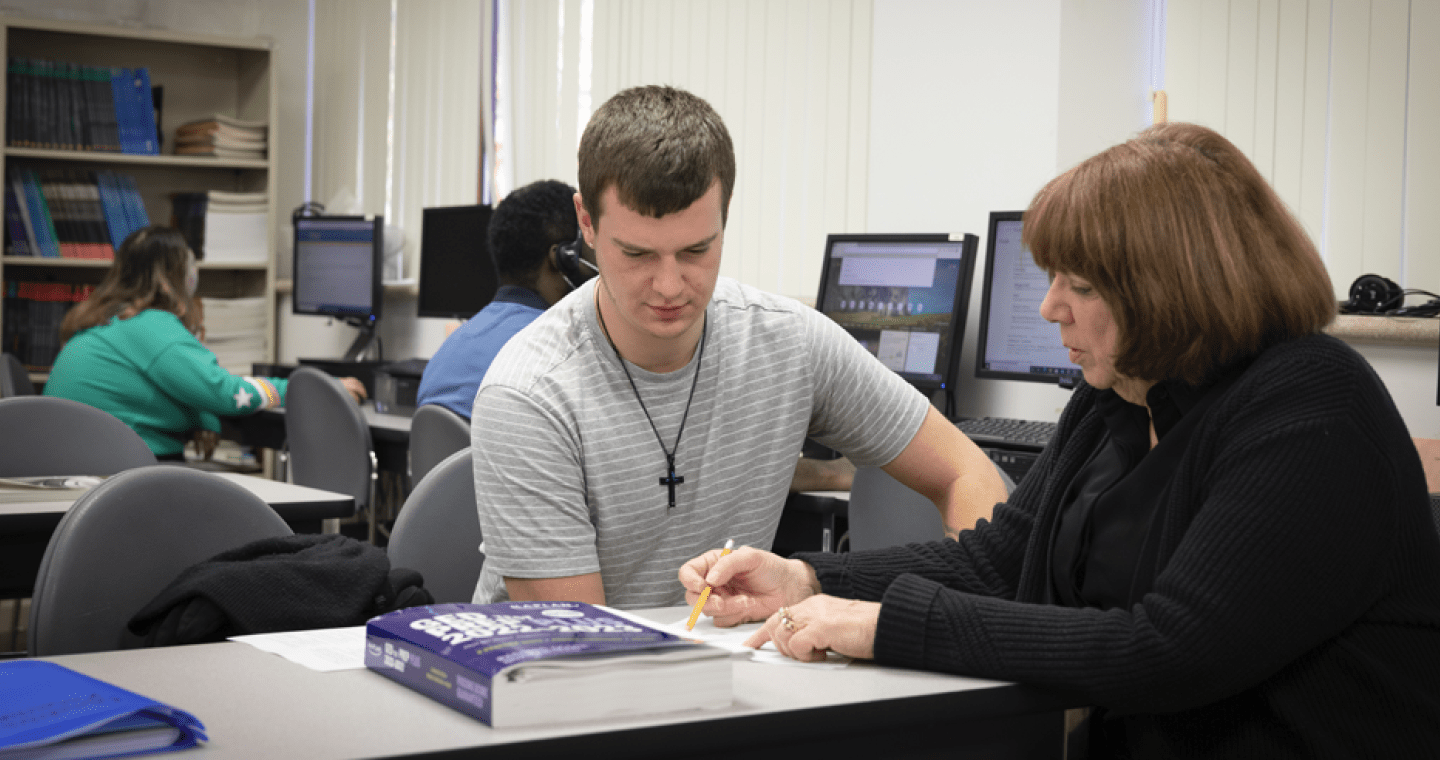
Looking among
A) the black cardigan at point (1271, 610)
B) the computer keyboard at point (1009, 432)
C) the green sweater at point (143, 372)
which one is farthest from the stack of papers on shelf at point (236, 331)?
the black cardigan at point (1271, 610)

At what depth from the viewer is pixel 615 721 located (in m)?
0.92

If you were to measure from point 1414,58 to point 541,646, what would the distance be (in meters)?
2.28

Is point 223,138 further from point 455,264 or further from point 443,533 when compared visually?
point 443,533

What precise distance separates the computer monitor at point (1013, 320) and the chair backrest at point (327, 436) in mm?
1905

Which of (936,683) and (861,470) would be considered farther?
(861,470)

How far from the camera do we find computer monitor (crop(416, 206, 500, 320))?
443cm

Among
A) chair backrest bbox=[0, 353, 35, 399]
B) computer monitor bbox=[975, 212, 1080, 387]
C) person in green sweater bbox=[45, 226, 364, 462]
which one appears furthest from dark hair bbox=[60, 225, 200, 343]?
computer monitor bbox=[975, 212, 1080, 387]

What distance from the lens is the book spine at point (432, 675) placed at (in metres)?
0.90

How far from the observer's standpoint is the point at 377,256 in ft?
16.5

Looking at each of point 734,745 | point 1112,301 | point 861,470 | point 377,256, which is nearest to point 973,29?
point 861,470

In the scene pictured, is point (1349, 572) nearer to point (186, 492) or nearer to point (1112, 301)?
point (1112, 301)

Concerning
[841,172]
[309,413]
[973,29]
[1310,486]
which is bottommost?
[309,413]

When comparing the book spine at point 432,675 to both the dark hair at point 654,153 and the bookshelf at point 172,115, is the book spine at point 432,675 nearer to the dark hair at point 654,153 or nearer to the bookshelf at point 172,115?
the dark hair at point 654,153

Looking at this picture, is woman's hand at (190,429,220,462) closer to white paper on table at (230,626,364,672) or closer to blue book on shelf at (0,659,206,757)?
white paper on table at (230,626,364,672)
